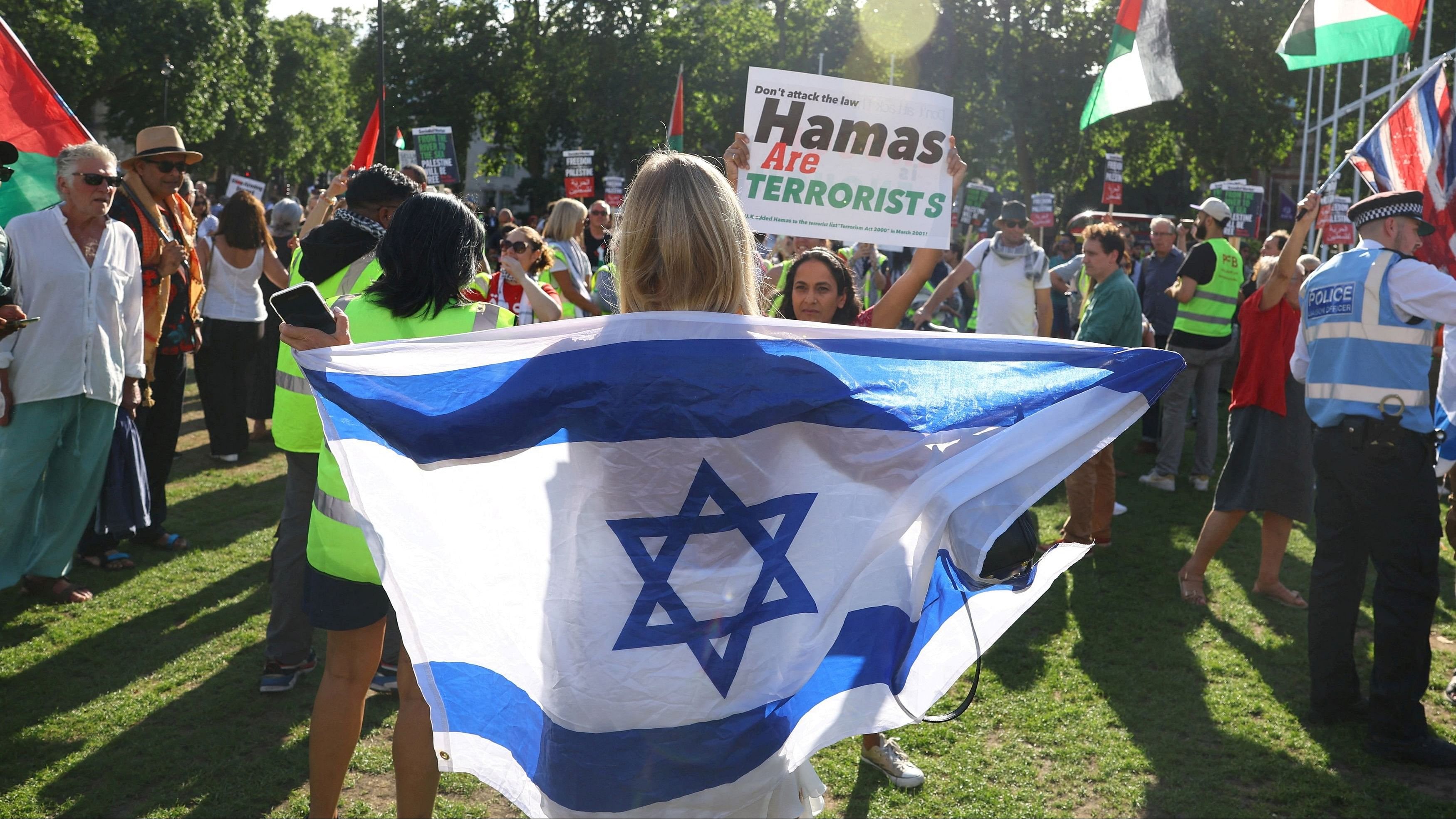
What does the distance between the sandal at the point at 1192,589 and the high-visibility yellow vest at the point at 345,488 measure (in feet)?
16.1

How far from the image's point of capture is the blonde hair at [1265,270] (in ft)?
21.5

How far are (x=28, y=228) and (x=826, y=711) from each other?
15.7 feet

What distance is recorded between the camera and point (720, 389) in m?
2.09

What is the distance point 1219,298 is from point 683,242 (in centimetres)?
813

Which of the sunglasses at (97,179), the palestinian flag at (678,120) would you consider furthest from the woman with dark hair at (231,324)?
the palestinian flag at (678,120)

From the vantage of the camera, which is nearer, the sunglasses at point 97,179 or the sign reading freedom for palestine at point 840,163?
the sign reading freedom for palestine at point 840,163

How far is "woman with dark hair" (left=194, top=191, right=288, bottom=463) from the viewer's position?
8523 mm

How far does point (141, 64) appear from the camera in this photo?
3678 centimetres

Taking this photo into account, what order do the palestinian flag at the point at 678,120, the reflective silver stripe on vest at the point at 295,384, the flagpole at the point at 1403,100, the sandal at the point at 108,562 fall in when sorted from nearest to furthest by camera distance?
the reflective silver stripe on vest at the point at 295,384 < the flagpole at the point at 1403,100 < the sandal at the point at 108,562 < the palestinian flag at the point at 678,120

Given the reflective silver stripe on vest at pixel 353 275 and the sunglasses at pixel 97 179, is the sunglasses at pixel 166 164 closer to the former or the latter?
the sunglasses at pixel 97 179

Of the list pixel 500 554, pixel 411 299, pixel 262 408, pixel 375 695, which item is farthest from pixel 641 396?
pixel 262 408

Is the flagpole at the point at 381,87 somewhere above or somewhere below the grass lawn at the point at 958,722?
above

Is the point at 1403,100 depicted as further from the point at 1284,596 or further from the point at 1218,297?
the point at 1218,297

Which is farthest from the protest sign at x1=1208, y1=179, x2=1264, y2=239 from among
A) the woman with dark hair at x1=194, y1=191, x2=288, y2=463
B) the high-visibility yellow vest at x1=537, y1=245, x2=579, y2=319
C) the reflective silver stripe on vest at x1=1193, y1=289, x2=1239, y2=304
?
the woman with dark hair at x1=194, y1=191, x2=288, y2=463
